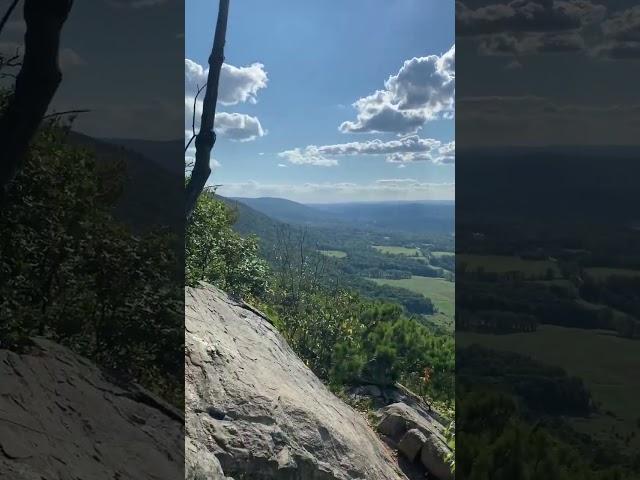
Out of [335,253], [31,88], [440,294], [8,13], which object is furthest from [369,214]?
[8,13]

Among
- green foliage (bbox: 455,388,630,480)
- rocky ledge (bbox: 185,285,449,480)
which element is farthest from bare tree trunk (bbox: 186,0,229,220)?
green foliage (bbox: 455,388,630,480)

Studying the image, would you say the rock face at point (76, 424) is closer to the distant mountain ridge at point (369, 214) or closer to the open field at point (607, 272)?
the open field at point (607, 272)

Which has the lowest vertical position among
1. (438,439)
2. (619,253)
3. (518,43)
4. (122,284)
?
(438,439)

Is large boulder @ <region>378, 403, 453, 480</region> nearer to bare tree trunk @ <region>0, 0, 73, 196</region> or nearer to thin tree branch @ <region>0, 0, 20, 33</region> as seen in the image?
bare tree trunk @ <region>0, 0, 73, 196</region>

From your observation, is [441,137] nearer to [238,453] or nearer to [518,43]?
[518,43]

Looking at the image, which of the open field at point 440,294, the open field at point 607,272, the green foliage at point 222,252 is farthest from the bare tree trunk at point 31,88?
the open field at point 440,294

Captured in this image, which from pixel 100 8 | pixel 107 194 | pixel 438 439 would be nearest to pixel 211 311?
pixel 107 194
